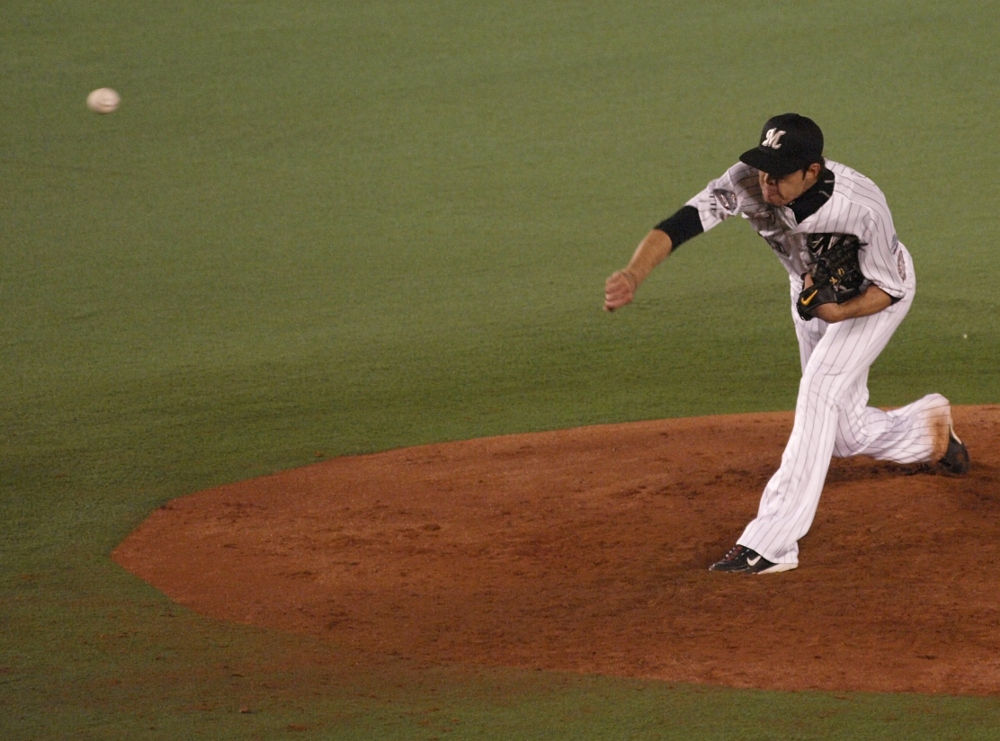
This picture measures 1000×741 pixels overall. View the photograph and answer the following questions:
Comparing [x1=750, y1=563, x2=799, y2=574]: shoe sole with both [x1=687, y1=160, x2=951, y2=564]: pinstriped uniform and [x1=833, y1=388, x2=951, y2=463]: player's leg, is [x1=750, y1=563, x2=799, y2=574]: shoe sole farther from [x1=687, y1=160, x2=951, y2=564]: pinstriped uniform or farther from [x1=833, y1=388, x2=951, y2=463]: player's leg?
[x1=833, y1=388, x2=951, y2=463]: player's leg

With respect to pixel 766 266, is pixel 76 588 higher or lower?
lower

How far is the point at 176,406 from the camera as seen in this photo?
24.4ft

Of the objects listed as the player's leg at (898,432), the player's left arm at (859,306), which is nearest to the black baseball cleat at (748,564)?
the player's leg at (898,432)

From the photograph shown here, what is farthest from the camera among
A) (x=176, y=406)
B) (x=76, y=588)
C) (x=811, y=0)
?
(x=811, y=0)

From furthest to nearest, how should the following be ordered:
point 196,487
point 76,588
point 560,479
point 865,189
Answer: point 196,487
point 560,479
point 76,588
point 865,189

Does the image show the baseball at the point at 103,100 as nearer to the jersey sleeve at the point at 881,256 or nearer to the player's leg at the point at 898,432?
the player's leg at the point at 898,432

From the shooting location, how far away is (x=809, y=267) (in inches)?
195

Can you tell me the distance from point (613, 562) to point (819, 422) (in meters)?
0.88

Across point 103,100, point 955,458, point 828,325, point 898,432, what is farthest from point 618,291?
point 103,100

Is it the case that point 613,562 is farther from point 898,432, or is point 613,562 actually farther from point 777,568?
point 898,432

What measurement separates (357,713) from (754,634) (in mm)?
1293

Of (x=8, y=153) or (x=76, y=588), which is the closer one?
(x=76, y=588)

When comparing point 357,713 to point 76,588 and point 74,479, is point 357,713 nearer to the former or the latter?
point 76,588

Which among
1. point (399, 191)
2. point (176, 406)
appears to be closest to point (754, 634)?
point (176, 406)
